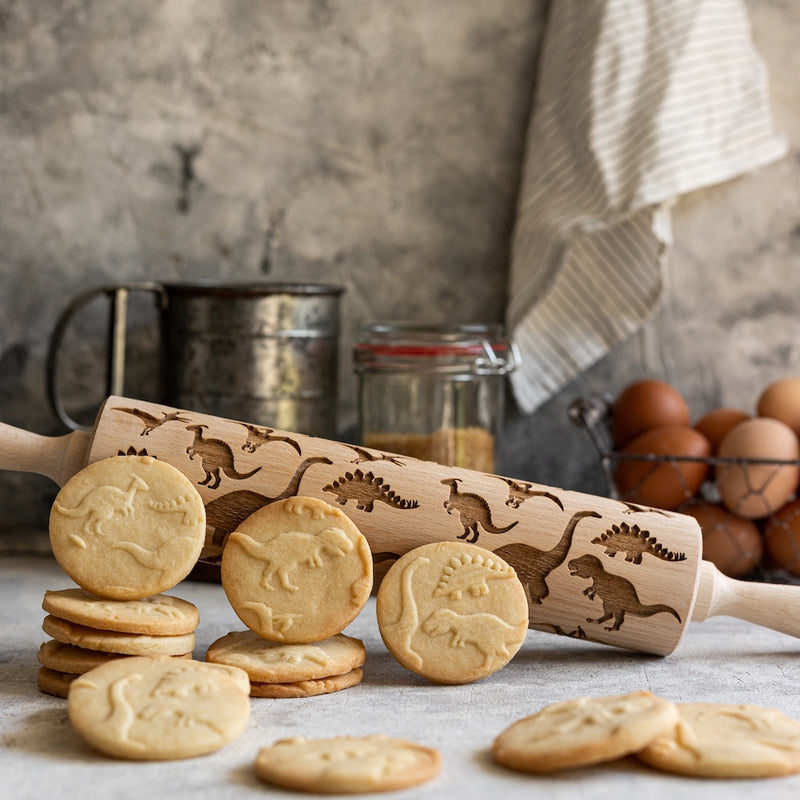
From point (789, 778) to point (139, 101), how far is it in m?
1.41

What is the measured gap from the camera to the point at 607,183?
1.53 m

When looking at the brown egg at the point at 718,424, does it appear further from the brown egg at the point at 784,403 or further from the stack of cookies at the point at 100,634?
the stack of cookies at the point at 100,634

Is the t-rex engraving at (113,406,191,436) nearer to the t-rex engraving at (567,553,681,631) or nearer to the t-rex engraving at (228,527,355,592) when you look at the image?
the t-rex engraving at (228,527,355,592)

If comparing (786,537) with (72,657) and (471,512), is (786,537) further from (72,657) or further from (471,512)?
(72,657)

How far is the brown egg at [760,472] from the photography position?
Answer: 4.48 feet

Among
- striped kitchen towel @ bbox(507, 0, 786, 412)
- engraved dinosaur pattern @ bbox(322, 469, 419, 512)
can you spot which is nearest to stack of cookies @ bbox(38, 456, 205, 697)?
engraved dinosaur pattern @ bbox(322, 469, 419, 512)

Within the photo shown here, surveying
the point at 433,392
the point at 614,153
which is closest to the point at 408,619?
the point at 433,392

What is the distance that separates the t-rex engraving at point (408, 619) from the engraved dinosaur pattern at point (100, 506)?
11.2 inches

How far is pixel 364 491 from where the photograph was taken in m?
1.08

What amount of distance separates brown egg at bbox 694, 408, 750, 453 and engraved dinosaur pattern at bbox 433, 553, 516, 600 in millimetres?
585

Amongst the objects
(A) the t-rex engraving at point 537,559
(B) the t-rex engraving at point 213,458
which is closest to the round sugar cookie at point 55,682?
(B) the t-rex engraving at point 213,458

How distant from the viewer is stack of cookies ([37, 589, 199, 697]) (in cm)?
93

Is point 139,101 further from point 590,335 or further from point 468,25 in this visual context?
point 590,335

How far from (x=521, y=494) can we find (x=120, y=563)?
1.41ft
